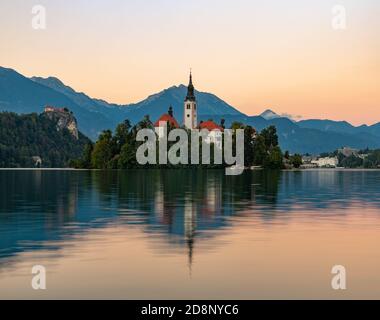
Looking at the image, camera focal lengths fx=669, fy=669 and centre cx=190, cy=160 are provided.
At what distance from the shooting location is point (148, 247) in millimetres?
29328

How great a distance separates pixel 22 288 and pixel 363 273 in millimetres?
11769

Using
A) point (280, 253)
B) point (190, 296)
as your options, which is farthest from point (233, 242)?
point (190, 296)

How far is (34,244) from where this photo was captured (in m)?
29.9

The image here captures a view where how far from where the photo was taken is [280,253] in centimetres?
2802

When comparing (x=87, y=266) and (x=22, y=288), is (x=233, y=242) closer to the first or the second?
(x=87, y=266)

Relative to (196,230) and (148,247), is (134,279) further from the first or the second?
(196,230)

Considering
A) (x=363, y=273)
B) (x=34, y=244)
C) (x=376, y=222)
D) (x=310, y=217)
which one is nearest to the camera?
Result: (x=363, y=273)

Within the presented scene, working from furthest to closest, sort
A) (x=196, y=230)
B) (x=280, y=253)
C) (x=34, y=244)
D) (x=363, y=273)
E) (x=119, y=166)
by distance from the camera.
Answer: (x=119, y=166), (x=196, y=230), (x=34, y=244), (x=280, y=253), (x=363, y=273)
